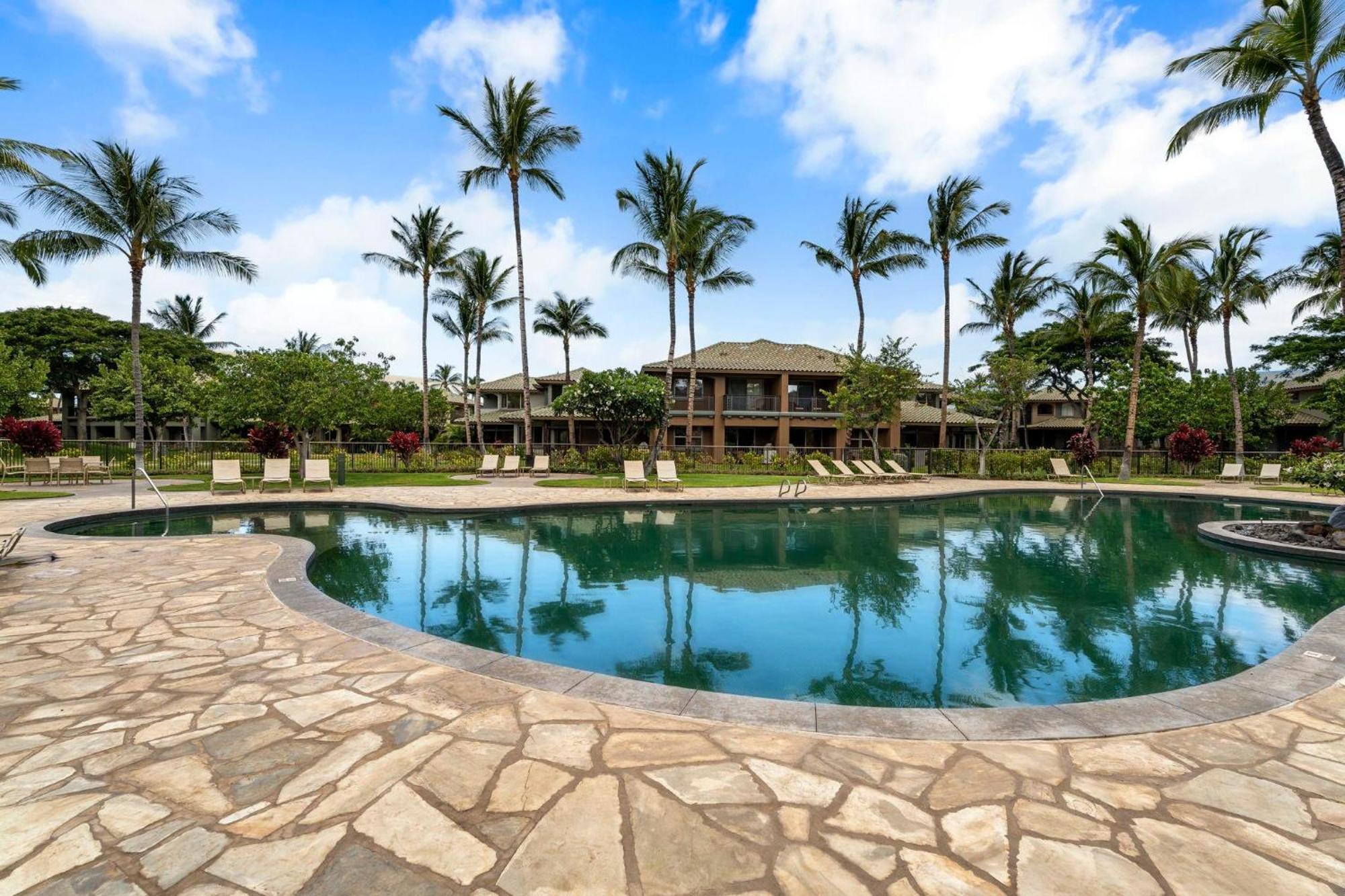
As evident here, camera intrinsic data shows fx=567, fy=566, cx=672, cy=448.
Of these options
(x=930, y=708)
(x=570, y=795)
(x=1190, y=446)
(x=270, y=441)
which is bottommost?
(x=930, y=708)

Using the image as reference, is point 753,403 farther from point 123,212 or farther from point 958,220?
point 123,212

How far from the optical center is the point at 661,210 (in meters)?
24.3

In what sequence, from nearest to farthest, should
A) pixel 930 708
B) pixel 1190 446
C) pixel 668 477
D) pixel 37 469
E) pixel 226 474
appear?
pixel 930 708
pixel 226 474
pixel 37 469
pixel 668 477
pixel 1190 446

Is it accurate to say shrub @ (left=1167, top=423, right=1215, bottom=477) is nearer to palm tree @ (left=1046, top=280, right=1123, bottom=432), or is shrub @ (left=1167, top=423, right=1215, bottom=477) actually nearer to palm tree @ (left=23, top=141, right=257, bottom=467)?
palm tree @ (left=1046, top=280, right=1123, bottom=432)

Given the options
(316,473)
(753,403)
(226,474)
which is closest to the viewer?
(226,474)

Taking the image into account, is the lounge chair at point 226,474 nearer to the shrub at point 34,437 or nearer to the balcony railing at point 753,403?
A: the shrub at point 34,437

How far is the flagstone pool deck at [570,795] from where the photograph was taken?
6.48 ft

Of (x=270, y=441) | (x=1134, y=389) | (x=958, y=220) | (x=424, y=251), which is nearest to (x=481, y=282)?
(x=424, y=251)

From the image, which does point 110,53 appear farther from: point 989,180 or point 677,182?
point 989,180

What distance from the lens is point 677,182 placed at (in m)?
24.0

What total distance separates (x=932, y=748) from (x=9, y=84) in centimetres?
2157

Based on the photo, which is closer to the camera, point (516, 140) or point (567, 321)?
point (516, 140)

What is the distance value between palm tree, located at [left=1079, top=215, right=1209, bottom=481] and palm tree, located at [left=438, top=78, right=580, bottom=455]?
2219cm

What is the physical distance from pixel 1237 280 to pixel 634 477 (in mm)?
30292
